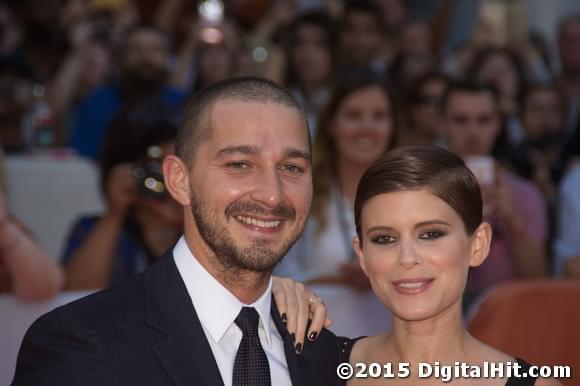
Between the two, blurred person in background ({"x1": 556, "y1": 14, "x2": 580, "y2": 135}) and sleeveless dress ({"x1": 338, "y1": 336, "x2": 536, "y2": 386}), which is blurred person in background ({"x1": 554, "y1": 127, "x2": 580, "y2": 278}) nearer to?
blurred person in background ({"x1": 556, "y1": 14, "x2": 580, "y2": 135})

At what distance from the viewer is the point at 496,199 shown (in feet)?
16.5

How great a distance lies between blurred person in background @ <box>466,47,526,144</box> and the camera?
7613 mm

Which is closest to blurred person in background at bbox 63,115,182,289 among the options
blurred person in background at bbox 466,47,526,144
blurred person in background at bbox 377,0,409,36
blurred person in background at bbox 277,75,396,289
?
blurred person in background at bbox 277,75,396,289

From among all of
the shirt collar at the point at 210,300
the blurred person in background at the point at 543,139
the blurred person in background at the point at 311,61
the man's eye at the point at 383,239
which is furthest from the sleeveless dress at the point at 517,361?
the blurred person in background at the point at 311,61

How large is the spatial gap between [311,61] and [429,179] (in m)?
4.55

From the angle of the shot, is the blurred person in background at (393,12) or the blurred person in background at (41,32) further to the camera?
the blurred person in background at (41,32)

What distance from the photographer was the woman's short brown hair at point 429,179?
9.14 ft

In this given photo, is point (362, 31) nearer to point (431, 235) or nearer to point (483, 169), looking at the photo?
point (483, 169)

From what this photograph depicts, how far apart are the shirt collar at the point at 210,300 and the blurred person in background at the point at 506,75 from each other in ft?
16.6

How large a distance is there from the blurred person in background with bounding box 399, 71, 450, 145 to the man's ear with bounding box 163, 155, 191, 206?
3.83 m

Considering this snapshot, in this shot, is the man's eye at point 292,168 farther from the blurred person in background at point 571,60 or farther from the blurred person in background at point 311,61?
the blurred person in background at point 571,60

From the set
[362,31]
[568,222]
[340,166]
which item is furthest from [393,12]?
[340,166]

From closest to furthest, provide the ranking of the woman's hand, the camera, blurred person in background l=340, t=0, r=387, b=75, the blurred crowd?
1. the woman's hand
2. the camera
3. the blurred crowd
4. blurred person in background l=340, t=0, r=387, b=75

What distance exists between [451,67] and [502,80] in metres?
1.29
